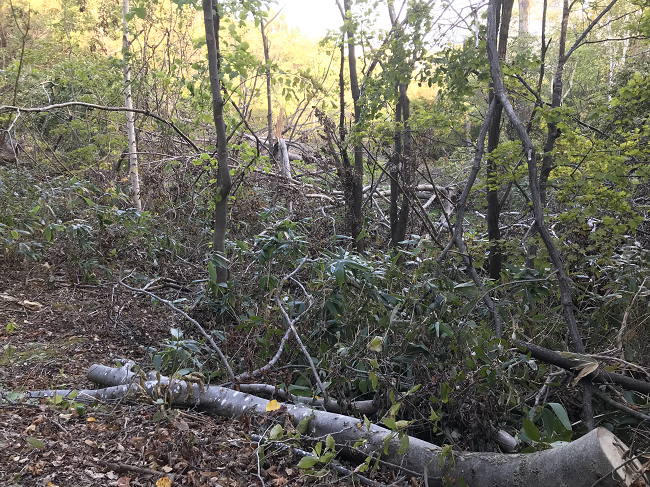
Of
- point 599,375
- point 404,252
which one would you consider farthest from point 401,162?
point 599,375

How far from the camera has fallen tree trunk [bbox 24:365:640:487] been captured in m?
1.87

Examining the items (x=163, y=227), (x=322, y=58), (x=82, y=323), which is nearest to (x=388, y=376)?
(x=82, y=323)

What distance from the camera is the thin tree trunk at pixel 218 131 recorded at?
13.1ft

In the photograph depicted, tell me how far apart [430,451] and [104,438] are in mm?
1751

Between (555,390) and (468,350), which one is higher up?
(468,350)

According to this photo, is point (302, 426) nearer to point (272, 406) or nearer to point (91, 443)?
point (272, 406)

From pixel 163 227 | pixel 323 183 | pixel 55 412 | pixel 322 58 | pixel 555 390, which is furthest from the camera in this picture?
pixel 322 58

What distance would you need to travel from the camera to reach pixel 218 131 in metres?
4.25

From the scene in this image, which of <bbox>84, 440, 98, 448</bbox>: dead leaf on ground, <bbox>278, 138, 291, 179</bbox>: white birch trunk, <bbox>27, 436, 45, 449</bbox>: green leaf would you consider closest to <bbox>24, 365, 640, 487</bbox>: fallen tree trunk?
<bbox>84, 440, 98, 448</bbox>: dead leaf on ground

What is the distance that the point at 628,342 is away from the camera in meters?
3.56

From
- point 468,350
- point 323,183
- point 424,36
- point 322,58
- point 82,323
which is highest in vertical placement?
point 322,58

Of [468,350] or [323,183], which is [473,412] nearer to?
[468,350]

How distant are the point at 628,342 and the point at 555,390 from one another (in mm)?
932

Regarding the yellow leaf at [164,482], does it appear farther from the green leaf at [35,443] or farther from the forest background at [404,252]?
the forest background at [404,252]
